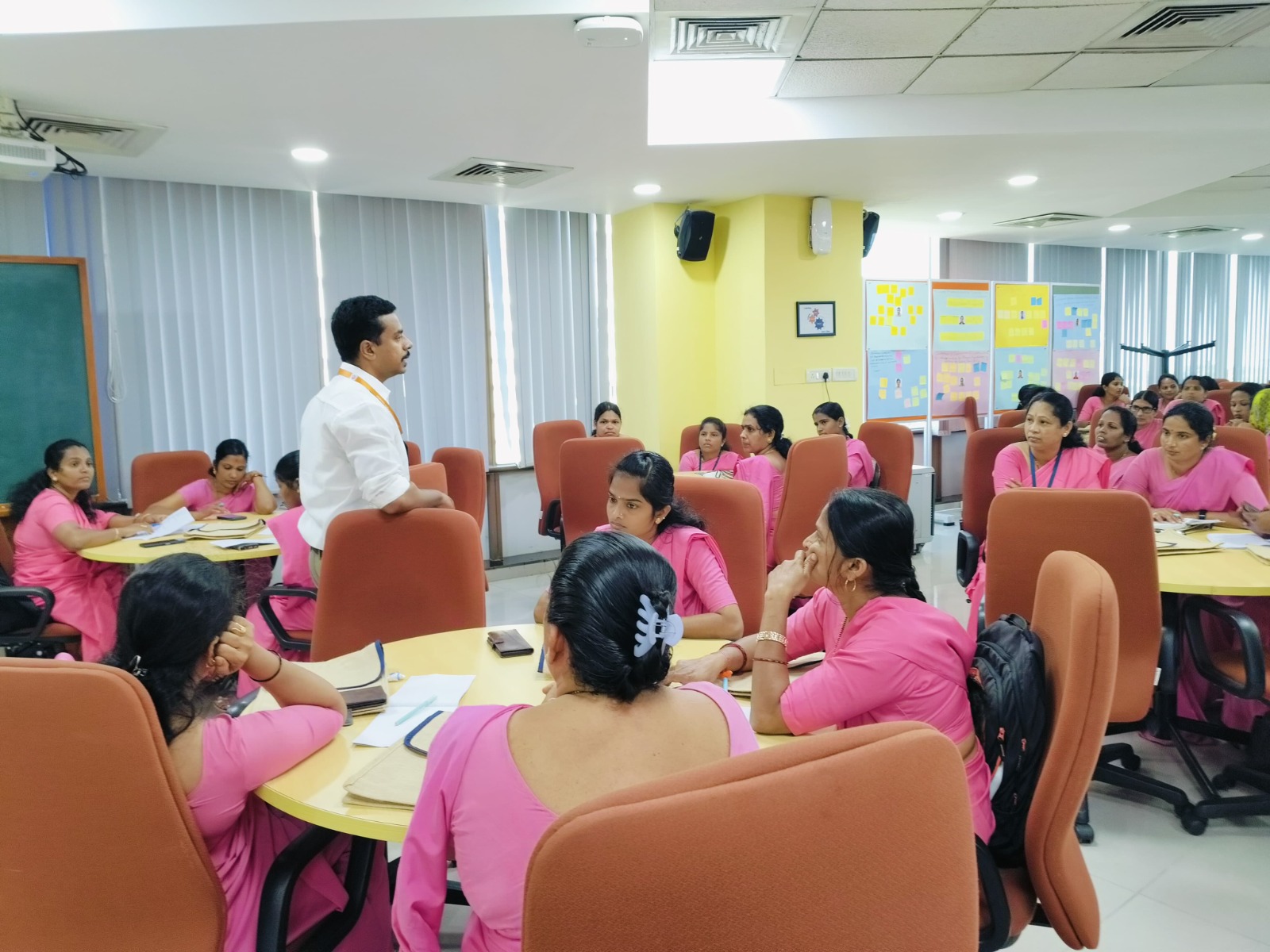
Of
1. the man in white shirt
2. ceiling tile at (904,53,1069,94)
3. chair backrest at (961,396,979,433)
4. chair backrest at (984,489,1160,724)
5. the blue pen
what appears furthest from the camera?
chair backrest at (961,396,979,433)

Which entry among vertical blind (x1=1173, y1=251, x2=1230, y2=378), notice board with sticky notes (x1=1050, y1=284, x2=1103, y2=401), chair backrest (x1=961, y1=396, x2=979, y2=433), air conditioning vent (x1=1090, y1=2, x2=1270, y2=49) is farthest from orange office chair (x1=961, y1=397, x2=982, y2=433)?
air conditioning vent (x1=1090, y1=2, x2=1270, y2=49)

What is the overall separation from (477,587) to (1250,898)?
7.36 feet

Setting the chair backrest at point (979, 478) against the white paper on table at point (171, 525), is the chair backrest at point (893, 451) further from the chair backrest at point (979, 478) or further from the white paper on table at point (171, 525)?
the white paper on table at point (171, 525)

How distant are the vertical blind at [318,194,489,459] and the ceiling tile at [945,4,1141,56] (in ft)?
11.9

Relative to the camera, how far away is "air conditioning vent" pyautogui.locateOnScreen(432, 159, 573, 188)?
5133 mm

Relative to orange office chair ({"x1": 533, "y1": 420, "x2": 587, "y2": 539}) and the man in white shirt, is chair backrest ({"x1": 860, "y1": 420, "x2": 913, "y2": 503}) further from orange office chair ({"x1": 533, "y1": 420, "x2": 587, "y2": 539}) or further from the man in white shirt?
the man in white shirt

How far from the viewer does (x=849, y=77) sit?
173 inches

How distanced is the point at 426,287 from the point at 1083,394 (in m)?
6.64

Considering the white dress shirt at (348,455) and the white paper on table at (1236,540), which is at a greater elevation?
the white dress shirt at (348,455)

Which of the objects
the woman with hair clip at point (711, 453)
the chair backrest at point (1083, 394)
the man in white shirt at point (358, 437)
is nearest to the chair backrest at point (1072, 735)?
the man in white shirt at point (358, 437)

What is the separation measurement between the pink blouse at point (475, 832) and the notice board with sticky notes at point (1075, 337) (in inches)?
370

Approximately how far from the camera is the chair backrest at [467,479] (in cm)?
508

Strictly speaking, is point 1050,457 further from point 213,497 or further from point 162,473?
point 162,473

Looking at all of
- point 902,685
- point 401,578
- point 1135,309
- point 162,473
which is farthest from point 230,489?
point 1135,309
